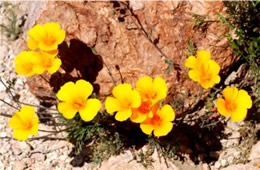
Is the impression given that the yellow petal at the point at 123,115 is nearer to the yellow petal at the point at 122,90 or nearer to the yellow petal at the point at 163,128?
the yellow petal at the point at 122,90

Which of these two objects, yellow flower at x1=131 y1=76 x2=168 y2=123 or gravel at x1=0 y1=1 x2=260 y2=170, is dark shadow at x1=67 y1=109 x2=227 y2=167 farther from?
yellow flower at x1=131 y1=76 x2=168 y2=123

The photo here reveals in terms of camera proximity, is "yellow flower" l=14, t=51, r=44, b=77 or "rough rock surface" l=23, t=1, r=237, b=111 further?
"rough rock surface" l=23, t=1, r=237, b=111

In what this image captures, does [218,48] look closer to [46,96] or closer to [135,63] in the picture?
[135,63]

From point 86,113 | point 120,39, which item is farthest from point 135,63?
point 86,113

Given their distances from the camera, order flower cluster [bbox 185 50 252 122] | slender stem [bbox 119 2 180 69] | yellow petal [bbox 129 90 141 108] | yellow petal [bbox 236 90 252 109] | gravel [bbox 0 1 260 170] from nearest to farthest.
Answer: yellow petal [bbox 129 90 141 108]
flower cluster [bbox 185 50 252 122]
yellow petal [bbox 236 90 252 109]
slender stem [bbox 119 2 180 69]
gravel [bbox 0 1 260 170]

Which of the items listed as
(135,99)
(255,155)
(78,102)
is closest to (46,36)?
(78,102)

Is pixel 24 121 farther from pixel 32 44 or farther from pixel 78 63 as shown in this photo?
pixel 78 63

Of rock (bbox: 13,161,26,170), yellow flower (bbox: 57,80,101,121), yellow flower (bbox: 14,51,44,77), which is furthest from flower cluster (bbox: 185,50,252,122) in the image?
rock (bbox: 13,161,26,170)
